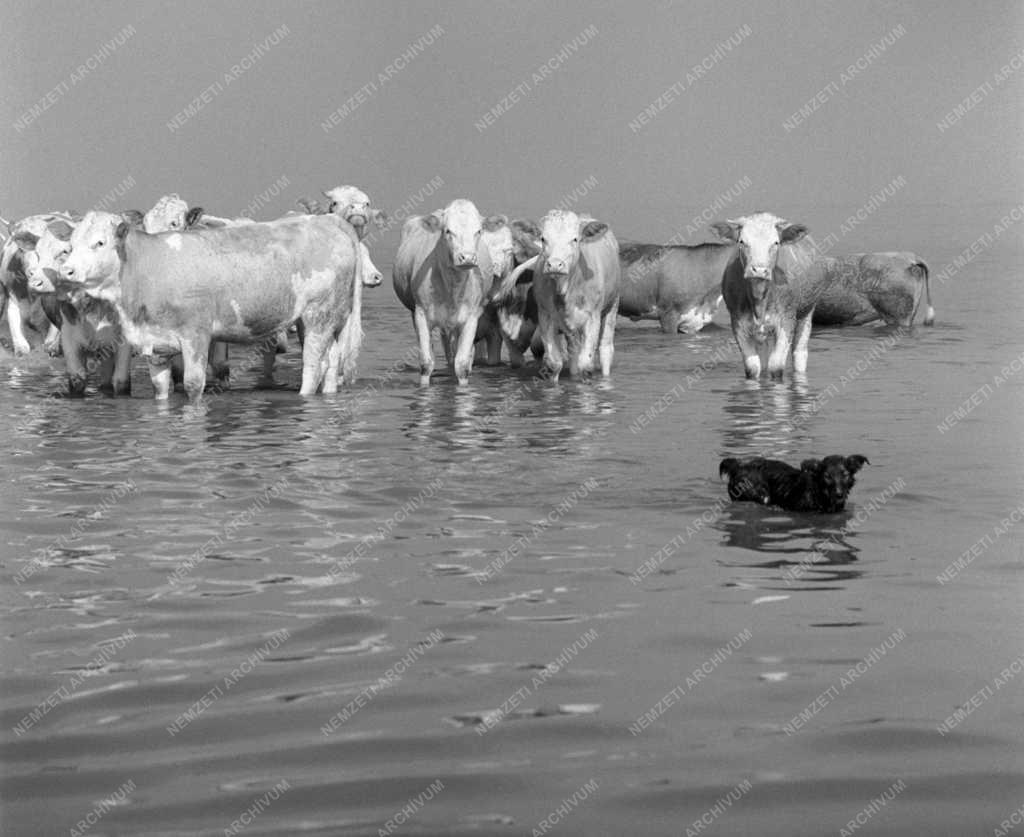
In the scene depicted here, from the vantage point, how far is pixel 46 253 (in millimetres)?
15438

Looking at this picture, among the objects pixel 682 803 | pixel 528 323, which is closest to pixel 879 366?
pixel 528 323

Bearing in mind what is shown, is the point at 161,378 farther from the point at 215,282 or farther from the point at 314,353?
the point at 314,353

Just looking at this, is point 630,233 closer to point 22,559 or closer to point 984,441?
point 984,441

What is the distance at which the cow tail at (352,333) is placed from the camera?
1627 cm

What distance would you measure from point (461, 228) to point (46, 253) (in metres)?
3.65

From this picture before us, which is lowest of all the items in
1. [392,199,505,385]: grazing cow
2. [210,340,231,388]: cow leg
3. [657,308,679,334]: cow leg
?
[657,308,679,334]: cow leg

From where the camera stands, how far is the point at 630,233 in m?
48.5

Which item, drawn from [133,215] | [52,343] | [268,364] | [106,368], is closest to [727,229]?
[268,364]

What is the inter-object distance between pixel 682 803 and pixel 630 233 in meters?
43.5

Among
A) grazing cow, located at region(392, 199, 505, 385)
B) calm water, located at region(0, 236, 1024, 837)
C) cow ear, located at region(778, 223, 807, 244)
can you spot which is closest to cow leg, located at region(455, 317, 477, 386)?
grazing cow, located at region(392, 199, 505, 385)

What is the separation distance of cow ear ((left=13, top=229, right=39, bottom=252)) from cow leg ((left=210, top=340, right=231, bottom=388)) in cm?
183

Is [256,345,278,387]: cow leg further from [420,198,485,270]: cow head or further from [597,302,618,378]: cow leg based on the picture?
[597,302,618,378]: cow leg

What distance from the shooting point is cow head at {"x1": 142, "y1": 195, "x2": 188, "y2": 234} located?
699 inches

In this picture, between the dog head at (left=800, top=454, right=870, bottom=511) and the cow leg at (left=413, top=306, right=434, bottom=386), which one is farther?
the cow leg at (left=413, top=306, right=434, bottom=386)
